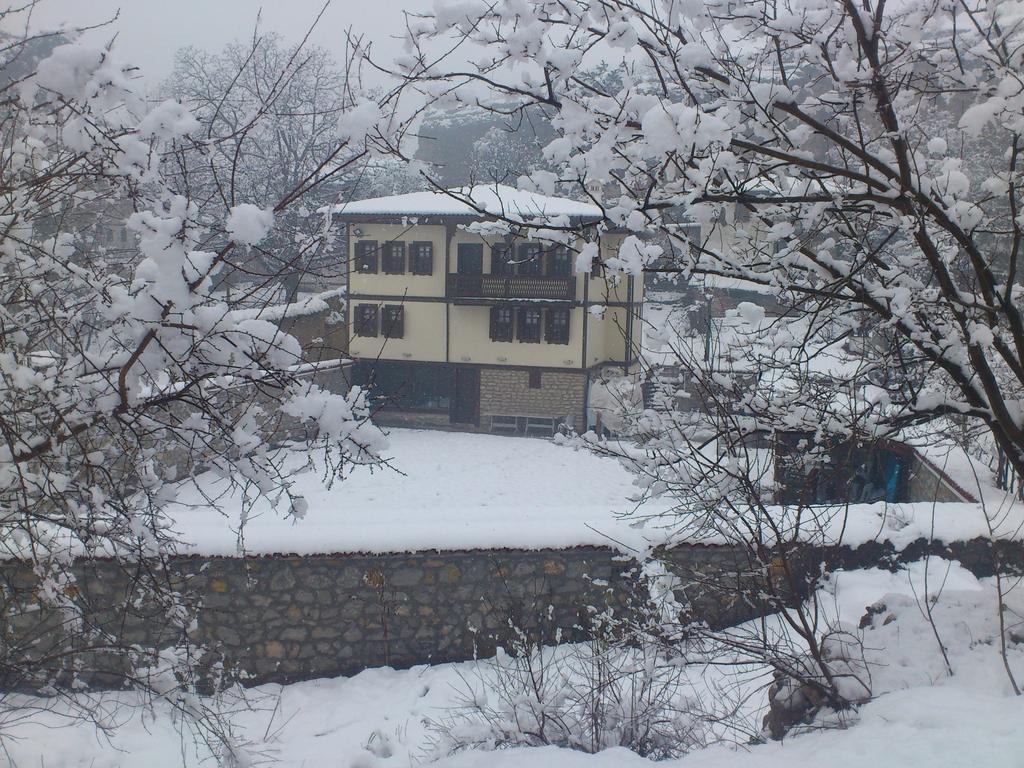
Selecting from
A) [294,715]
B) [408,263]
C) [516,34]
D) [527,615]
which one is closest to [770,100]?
[516,34]

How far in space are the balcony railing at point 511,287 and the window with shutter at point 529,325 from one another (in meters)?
0.69

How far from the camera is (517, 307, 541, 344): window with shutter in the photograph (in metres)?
19.7

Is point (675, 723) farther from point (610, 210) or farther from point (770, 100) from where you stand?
point (770, 100)

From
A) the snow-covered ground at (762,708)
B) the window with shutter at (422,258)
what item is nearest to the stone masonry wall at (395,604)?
the snow-covered ground at (762,708)

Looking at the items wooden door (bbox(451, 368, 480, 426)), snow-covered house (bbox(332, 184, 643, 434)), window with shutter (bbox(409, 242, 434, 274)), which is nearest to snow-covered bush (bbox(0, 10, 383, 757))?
snow-covered house (bbox(332, 184, 643, 434))

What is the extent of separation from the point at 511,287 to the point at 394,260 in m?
3.76

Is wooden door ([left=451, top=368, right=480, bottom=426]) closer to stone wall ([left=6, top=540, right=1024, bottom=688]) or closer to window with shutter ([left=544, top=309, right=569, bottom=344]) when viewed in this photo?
window with shutter ([left=544, top=309, right=569, bottom=344])

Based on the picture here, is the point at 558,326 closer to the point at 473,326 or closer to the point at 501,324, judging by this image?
the point at 501,324

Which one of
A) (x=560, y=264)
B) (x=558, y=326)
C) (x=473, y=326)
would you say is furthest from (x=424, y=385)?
(x=560, y=264)

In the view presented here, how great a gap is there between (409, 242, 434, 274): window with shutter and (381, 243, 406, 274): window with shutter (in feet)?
0.77

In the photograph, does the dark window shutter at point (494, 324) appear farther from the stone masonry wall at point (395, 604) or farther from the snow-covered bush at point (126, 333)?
the snow-covered bush at point (126, 333)

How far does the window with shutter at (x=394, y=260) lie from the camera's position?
20.3 meters

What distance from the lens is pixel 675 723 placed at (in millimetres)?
4113

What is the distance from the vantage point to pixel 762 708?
4762 mm
